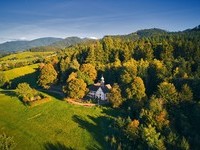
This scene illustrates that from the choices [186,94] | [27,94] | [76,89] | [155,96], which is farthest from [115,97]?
[27,94]

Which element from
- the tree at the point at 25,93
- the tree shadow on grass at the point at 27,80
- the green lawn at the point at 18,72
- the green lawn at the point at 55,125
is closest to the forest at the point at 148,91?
the tree at the point at 25,93

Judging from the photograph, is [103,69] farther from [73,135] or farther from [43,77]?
[73,135]

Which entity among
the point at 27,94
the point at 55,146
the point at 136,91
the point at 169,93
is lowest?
the point at 55,146

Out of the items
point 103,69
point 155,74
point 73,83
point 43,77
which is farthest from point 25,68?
point 155,74

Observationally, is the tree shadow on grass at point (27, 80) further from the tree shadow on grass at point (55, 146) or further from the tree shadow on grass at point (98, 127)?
the tree shadow on grass at point (55, 146)

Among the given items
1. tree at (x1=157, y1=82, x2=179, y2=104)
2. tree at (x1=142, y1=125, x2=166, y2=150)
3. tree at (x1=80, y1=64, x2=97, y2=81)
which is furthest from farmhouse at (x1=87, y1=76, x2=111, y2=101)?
tree at (x1=142, y1=125, x2=166, y2=150)

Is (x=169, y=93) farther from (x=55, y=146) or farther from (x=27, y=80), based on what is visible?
(x=27, y=80)

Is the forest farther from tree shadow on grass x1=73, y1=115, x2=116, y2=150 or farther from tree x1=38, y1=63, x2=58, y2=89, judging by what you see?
tree shadow on grass x1=73, y1=115, x2=116, y2=150

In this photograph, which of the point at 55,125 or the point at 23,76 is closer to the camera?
the point at 55,125
